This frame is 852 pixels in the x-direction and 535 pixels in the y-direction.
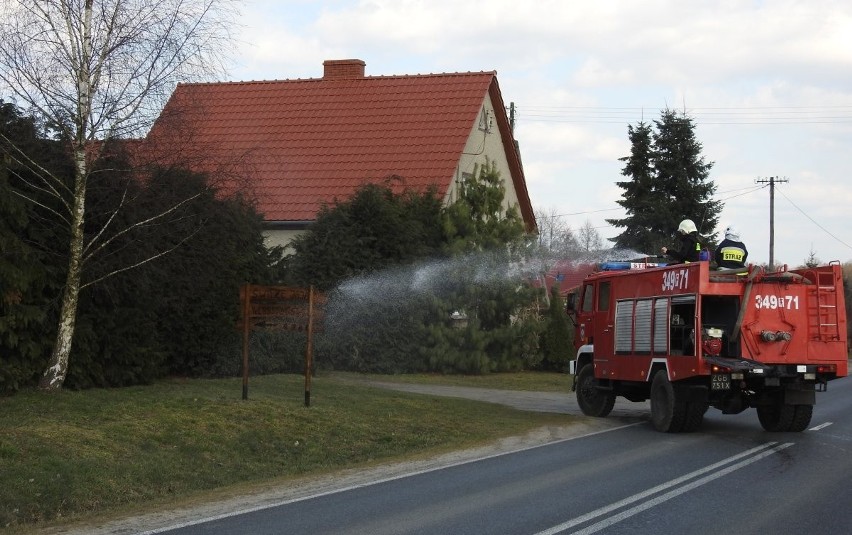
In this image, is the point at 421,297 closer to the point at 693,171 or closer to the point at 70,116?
the point at 70,116

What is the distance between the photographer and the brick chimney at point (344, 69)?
3712 cm

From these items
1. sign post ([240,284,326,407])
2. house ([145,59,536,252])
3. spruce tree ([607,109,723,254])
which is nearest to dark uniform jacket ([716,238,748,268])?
sign post ([240,284,326,407])

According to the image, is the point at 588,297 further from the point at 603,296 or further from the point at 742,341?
the point at 742,341

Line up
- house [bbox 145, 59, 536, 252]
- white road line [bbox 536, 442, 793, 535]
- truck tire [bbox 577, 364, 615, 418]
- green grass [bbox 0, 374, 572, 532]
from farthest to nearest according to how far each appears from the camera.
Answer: house [bbox 145, 59, 536, 252], truck tire [bbox 577, 364, 615, 418], green grass [bbox 0, 374, 572, 532], white road line [bbox 536, 442, 793, 535]

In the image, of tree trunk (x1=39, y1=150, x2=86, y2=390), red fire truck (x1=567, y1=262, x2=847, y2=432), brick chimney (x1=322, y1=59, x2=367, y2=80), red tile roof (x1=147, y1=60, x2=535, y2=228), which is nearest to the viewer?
tree trunk (x1=39, y1=150, x2=86, y2=390)

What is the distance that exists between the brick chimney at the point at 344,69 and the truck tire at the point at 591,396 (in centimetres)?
1974

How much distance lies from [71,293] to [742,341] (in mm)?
10095

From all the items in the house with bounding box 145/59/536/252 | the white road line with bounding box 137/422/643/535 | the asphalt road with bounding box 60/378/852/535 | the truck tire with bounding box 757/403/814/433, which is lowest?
the white road line with bounding box 137/422/643/535

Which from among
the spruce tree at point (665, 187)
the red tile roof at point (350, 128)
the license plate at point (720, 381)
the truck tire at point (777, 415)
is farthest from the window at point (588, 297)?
the spruce tree at point (665, 187)

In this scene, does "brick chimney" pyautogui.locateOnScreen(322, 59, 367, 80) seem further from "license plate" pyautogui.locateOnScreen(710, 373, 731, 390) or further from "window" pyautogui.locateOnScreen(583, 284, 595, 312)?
"license plate" pyautogui.locateOnScreen(710, 373, 731, 390)

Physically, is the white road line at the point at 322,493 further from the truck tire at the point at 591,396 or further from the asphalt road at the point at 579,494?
the truck tire at the point at 591,396

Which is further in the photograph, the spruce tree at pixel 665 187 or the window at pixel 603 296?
the spruce tree at pixel 665 187

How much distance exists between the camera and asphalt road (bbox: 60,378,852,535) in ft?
30.7

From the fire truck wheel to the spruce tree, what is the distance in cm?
3105
